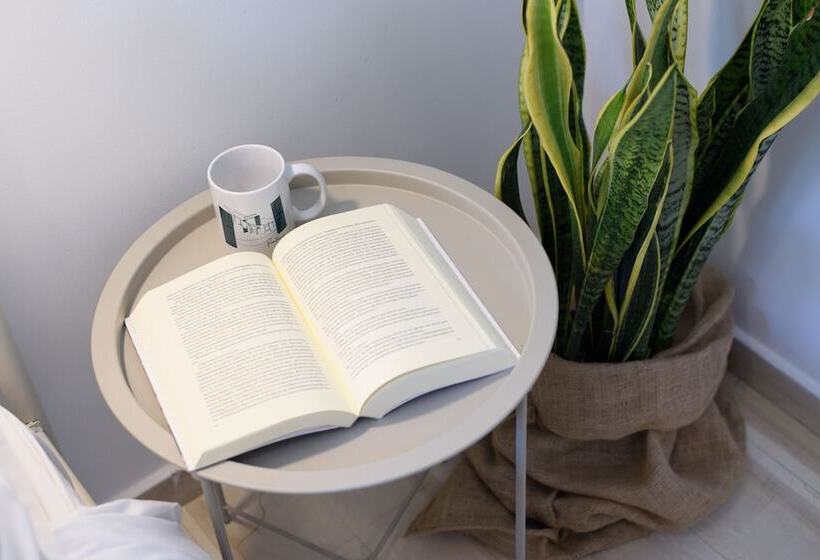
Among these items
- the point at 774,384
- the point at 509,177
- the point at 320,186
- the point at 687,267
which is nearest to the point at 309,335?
the point at 320,186

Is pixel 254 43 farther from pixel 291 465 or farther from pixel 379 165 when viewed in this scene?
pixel 291 465

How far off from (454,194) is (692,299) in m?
0.42

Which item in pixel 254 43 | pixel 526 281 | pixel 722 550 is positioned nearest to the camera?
pixel 526 281

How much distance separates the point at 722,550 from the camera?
116 centimetres

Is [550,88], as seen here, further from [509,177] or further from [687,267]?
[687,267]

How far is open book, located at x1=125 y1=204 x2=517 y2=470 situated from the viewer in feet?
2.41

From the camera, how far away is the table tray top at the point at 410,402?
2.38ft

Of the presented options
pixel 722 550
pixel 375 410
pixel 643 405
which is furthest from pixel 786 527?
pixel 375 410

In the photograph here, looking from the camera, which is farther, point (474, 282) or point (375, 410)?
point (474, 282)

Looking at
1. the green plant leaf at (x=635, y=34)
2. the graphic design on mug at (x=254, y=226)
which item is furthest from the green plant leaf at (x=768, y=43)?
the graphic design on mug at (x=254, y=226)

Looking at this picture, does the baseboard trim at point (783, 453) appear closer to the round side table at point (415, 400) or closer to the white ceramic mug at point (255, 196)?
the round side table at point (415, 400)

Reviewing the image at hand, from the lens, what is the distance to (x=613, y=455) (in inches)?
46.0

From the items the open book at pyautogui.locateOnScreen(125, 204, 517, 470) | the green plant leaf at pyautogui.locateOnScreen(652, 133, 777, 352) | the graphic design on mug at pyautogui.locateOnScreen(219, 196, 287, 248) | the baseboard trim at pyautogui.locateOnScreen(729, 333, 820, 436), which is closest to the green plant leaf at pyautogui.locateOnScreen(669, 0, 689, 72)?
the green plant leaf at pyautogui.locateOnScreen(652, 133, 777, 352)

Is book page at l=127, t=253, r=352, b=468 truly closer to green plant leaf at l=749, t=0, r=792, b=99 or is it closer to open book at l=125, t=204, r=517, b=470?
open book at l=125, t=204, r=517, b=470
